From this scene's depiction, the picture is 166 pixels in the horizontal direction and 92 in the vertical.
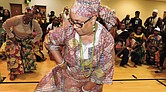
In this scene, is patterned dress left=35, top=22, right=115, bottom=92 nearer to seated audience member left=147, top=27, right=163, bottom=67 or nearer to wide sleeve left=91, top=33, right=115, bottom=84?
wide sleeve left=91, top=33, right=115, bottom=84

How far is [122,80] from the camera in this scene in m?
3.70

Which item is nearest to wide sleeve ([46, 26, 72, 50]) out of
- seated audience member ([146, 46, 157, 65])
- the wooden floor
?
the wooden floor

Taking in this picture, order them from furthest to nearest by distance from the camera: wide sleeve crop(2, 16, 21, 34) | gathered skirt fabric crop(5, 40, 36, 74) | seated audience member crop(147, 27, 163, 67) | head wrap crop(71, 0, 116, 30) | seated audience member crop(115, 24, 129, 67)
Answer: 1. seated audience member crop(115, 24, 129, 67)
2. seated audience member crop(147, 27, 163, 67)
3. gathered skirt fabric crop(5, 40, 36, 74)
4. wide sleeve crop(2, 16, 21, 34)
5. head wrap crop(71, 0, 116, 30)

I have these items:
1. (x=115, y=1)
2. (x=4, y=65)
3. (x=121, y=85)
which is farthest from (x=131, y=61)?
(x=115, y=1)

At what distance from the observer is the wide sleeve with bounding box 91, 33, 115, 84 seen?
47.6 inches

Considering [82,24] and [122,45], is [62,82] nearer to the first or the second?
[82,24]

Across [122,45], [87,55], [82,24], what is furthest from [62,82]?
[122,45]

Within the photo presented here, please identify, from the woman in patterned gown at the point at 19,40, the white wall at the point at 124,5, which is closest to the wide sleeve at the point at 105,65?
the woman in patterned gown at the point at 19,40

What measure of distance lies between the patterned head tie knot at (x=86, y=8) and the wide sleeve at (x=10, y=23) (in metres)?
2.31

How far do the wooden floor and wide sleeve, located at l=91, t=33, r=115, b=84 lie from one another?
79.8 inches

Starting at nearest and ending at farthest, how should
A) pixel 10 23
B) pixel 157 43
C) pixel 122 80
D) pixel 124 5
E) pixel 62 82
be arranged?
1. pixel 62 82
2. pixel 10 23
3. pixel 122 80
4. pixel 157 43
5. pixel 124 5

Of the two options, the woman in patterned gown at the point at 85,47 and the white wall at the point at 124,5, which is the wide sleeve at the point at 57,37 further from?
the white wall at the point at 124,5

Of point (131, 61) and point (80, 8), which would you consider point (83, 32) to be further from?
point (131, 61)

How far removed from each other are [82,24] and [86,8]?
3.5 inches
